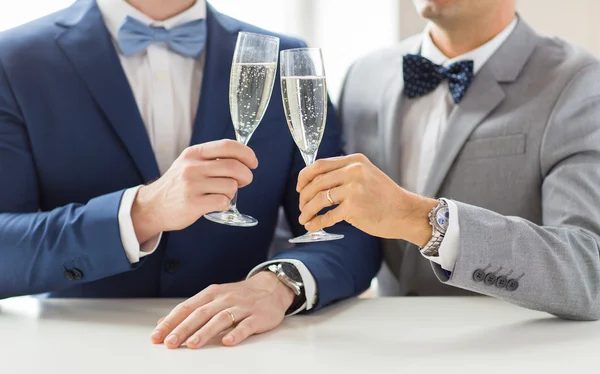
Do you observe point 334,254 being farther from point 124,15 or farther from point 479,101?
point 124,15

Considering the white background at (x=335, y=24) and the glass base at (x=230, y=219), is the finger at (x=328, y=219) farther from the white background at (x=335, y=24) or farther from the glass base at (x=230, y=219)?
the white background at (x=335, y=24)

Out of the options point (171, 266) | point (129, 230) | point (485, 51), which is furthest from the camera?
point (485, 51)

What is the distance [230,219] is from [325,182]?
242 mm

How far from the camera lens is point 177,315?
1.70 metres

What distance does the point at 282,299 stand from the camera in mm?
1824

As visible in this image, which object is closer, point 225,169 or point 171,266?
point 225,169

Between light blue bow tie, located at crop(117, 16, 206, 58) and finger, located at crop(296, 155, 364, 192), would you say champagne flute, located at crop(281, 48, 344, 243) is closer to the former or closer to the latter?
finger, located at crop(296, 155, 364, 192)

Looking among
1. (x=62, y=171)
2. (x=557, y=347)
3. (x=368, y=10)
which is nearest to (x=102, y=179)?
(x=62, y=171)

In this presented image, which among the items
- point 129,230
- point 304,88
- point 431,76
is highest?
point 304,88

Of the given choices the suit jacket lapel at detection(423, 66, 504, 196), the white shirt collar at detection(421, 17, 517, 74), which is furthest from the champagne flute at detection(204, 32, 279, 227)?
the white shirt collar at detection(421, 17, 517, 74)

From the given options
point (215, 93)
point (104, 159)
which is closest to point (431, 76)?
point (215, 93)

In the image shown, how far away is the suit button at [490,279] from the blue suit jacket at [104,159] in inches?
14.8

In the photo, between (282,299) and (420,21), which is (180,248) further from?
(420,21)

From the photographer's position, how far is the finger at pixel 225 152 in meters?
1.69
